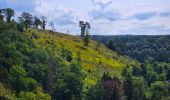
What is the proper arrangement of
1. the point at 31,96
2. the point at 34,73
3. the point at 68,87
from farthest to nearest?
the point at 34,73 → the point at 68,87 → the point at 31,96

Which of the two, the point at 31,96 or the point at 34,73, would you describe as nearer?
the point at 31,96

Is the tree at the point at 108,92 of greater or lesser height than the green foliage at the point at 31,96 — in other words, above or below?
below

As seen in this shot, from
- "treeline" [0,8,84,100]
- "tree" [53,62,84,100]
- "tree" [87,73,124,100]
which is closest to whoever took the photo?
"treeline" [0,8,84,100]

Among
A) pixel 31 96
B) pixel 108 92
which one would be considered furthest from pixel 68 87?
pixel 31 96

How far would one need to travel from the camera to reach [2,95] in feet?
327

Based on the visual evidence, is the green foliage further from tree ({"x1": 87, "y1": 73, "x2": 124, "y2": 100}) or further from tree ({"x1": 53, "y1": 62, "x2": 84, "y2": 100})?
tree ({"x1": 87, "y1": 73, "x2": 124, "y2": 100})

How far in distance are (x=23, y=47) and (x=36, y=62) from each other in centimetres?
1089

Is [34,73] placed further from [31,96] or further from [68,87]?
[31,96]

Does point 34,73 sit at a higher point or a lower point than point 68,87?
higher

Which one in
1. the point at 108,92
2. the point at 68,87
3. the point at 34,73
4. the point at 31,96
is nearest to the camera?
the point at 31,96

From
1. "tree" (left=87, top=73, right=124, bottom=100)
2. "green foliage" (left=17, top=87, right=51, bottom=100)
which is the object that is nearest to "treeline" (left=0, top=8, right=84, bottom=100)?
"green foliage" (left=17, top=87, right=51, bottom=100)

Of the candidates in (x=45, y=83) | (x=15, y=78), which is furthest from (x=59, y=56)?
(x=15, y=78)

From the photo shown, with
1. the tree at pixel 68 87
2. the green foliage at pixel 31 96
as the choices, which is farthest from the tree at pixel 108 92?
the green foliage at pixel 31 96

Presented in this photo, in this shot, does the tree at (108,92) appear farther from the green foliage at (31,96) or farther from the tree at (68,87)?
the green foliage at (31,96)
